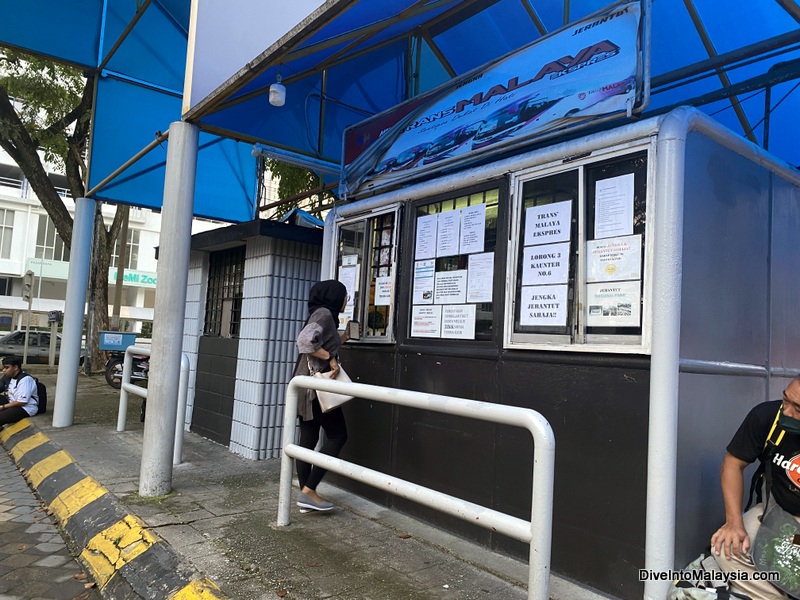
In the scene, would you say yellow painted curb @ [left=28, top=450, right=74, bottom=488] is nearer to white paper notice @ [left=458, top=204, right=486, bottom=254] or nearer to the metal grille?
the metal grille

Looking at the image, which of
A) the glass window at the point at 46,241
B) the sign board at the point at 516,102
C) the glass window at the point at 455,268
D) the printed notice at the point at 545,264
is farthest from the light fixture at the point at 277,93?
the glass window at the point at 46,241

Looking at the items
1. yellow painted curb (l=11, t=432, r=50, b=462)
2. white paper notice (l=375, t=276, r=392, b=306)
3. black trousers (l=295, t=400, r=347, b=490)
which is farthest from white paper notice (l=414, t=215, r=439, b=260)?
yellow painted curb (l=11, t=432, r=50, b=462)

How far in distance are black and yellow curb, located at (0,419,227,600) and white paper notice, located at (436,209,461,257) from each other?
8.40ft

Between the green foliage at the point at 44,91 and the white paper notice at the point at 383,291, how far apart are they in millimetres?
9630

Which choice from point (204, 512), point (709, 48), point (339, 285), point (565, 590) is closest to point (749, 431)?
point (565, 590)

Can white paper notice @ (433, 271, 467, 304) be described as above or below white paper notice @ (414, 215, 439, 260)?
below

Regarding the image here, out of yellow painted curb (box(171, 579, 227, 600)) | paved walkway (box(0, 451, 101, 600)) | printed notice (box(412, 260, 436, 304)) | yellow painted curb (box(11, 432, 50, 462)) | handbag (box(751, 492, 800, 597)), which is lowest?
paved walkway (box(0, 451, 101, 600))

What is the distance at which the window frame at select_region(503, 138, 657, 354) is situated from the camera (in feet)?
9.72

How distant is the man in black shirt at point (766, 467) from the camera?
257 centimetres

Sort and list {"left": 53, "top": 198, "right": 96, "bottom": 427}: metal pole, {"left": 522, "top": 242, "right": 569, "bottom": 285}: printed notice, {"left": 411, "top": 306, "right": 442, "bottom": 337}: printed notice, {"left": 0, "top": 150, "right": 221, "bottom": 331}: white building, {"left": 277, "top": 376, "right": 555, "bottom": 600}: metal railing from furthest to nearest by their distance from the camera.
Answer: {"left": 0, "top": 150, "right": 221, "bottom": 331}: white building < {"left": 53, "top": 198, "right": 96, "bottom": 427}: metal pole < {"left": 411, "top": 306, "right": 442, "bottom": 337}: printed notice < {"left": 522, "top": 242, "right": 569, "bottom": 285}: printed notice < {"left": 277, "top": 376, "right": 555, "bottom": 600}: metal railing

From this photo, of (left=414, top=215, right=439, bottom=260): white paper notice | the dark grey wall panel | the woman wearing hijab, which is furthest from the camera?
the dark grey wall panel

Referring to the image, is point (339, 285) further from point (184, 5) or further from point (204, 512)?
point (184, 5)

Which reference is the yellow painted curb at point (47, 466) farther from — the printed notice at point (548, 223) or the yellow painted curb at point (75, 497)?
the printed notice at point (548, 223)

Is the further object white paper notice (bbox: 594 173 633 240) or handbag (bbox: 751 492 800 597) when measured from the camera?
white paper notice (bbox: 594 173 633 240)
